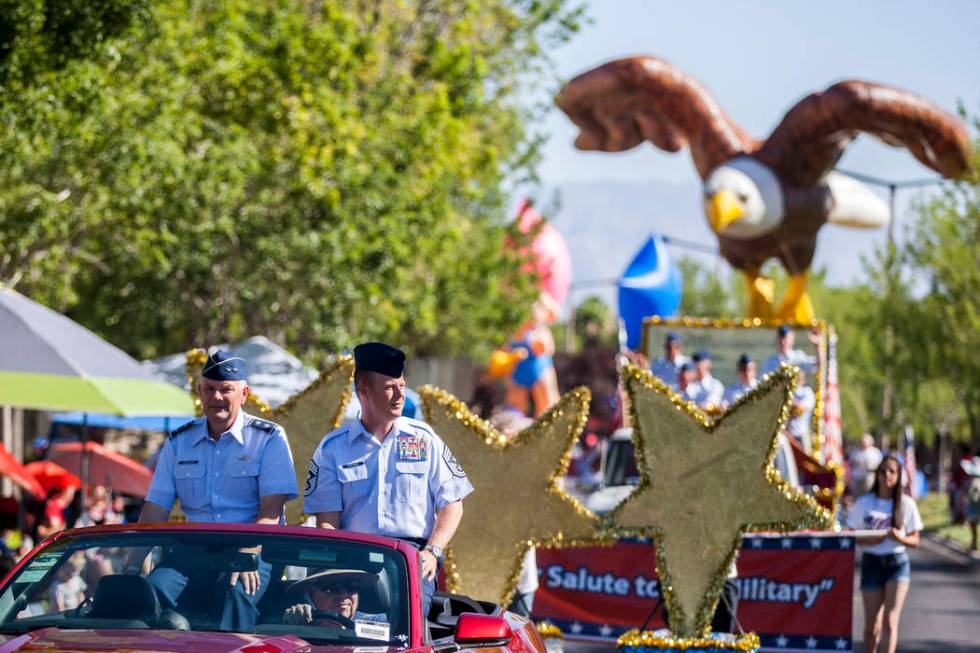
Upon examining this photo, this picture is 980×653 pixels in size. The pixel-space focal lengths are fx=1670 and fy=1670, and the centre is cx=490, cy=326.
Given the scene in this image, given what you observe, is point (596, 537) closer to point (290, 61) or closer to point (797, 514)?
point (797, 514)

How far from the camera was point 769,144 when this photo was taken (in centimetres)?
2456

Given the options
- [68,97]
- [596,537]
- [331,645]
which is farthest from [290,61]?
[331,645]

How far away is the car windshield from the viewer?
567 cm

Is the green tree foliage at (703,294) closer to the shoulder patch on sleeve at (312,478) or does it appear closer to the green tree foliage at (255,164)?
the green tree foliage at (255,164)

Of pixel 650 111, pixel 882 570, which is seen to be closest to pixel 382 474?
pixel 882 570

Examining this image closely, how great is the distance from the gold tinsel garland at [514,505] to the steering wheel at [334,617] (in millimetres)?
4818

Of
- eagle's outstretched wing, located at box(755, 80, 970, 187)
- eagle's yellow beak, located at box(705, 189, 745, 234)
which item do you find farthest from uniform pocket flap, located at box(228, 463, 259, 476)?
eagle's outstretched wing, located at box(755, 80, 970, 187)

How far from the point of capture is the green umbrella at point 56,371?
38.9ft

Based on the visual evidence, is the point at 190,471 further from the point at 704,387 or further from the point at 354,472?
the point at 704,387

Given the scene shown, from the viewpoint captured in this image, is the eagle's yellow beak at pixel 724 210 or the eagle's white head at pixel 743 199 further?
the eagle's white head at pixel 743 199

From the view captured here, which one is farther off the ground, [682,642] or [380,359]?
[380,359]

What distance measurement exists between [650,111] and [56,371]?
1470cm

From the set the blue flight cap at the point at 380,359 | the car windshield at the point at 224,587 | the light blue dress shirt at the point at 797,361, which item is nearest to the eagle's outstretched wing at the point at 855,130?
the light blue dress shirt at the point at 797,361

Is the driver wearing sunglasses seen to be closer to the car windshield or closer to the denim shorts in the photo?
the car windshield
